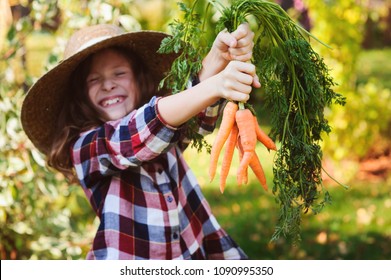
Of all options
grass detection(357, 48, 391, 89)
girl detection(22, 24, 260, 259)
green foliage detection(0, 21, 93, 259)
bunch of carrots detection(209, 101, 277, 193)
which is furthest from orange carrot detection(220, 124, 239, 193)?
grass detection(357, 48, 391, 89)

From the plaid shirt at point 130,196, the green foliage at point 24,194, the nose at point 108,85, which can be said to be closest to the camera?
the plaid shirt at point 130,196

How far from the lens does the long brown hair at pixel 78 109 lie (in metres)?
2.26

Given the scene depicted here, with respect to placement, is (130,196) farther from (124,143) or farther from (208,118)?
(208,118)

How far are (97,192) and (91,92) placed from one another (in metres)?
0.34

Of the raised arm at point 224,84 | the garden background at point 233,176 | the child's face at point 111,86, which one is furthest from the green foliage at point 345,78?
the raised arm at point 224,84

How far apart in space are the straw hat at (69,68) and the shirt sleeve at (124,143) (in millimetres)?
246

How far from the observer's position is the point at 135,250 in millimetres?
2088

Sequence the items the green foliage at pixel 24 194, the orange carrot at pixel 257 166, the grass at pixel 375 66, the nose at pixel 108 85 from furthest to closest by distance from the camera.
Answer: the grass at pixel 375 66 < the green foliage at pixel 24 194 < the nose at pixel 108 85 < the orange carrot at pixel 257 166

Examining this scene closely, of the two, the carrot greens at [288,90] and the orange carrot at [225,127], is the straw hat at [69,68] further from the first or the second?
the orange carrot at [225,127]

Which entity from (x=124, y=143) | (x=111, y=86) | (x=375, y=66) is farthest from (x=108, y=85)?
(x=375, y=66)

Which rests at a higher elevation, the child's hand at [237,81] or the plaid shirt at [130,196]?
the child's hand at [237,81]

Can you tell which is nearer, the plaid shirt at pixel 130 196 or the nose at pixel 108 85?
the plaid shirt at pixel 130 196

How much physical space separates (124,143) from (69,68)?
432mm
